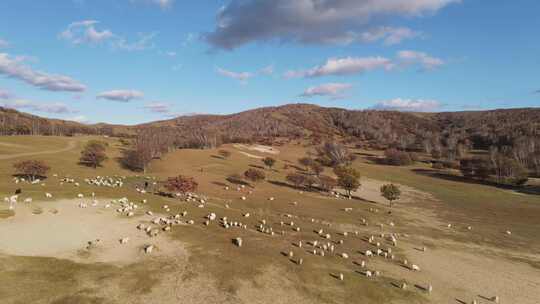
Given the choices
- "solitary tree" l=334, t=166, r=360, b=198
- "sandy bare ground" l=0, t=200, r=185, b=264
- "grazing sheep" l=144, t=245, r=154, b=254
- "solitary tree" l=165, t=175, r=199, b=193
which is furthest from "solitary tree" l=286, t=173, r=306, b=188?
"grazing sheep" l=144, t=245, r=154, b=254

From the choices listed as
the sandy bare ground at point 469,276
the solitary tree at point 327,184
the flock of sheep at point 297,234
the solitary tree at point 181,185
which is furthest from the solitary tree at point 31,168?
the sandy bare ground at point 469,276

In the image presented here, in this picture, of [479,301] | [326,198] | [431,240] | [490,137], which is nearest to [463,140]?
[490,137]

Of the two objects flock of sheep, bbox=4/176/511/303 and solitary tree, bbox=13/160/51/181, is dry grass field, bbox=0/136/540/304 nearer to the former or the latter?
flock of sheep, bbox=4/176/511/303

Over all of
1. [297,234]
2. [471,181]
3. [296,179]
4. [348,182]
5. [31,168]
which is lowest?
[471,181]

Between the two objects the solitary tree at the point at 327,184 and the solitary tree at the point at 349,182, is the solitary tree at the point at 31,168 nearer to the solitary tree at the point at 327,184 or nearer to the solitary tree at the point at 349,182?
the solitary tree at the point at 327,184

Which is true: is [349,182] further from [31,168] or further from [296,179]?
[31,168]

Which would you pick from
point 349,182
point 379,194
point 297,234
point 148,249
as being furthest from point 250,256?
point 379,194
